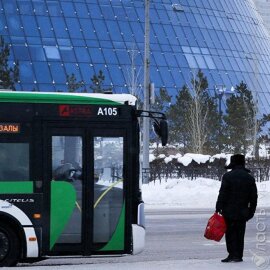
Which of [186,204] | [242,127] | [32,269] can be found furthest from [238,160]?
[242,127]

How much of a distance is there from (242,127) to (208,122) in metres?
2.20

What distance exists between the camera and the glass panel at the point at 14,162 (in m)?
10.9

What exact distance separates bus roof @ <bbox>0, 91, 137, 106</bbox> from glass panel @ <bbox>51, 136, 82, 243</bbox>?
562 millimetres

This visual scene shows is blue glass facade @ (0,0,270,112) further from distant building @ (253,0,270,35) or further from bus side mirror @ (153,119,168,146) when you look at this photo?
distant building @ (253,0,270,35)

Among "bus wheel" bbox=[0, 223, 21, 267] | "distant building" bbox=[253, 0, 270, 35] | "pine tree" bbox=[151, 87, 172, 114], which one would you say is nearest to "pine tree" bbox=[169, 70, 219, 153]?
"pine tree" bbox=[151, 87, 172, 114]

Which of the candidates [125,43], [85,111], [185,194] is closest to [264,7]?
[125,43]

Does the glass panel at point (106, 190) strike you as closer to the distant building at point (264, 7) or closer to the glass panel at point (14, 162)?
the glass panel at point (14, 162)

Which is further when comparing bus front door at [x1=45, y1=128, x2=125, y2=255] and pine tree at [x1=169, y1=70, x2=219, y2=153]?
pine tree at [x1=169, y1=70, x2=219, y2=153]

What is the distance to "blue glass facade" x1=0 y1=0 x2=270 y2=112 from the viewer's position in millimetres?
54312

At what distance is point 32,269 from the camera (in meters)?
10.1

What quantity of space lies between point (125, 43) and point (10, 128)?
47.4 m

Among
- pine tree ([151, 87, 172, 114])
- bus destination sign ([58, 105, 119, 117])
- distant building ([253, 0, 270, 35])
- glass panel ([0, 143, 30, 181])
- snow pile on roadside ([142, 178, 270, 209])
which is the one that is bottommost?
snow pile on roadside ([142, 178, 270, 209])

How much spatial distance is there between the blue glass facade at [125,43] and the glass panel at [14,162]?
136ft

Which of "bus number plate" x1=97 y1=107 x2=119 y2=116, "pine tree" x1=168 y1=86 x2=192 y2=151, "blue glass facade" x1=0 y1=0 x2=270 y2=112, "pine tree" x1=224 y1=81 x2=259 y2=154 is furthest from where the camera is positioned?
"blue glass facade" x1=0 y1=0 x2=270 y2=112
